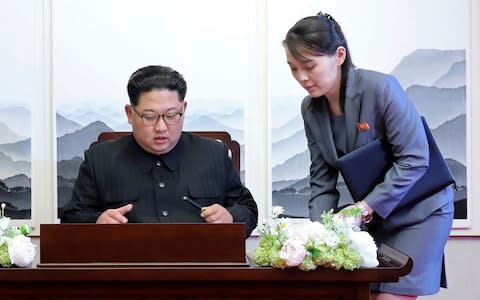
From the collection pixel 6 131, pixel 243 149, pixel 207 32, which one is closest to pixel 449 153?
pixel 243 149

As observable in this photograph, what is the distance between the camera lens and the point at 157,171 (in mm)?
2766

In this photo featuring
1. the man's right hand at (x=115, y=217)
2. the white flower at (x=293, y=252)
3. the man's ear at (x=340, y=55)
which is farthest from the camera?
the man's ear at (x=340, y=55)

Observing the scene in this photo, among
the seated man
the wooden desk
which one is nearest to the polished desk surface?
the wooden desk

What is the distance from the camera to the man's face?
2635 millimetres

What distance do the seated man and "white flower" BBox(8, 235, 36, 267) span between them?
0.64 meters

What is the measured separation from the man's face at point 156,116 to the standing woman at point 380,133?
43 centimetres

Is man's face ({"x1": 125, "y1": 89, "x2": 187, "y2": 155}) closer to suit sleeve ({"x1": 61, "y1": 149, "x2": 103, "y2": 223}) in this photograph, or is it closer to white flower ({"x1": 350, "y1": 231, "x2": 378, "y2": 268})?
suit sleeve ({"x1": 61, "y1": 149, "x2": 103, "y2": 223})

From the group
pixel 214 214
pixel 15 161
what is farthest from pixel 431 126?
pixel 15 161

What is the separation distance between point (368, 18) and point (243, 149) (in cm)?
89

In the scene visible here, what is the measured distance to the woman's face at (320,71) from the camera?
8.25 feet

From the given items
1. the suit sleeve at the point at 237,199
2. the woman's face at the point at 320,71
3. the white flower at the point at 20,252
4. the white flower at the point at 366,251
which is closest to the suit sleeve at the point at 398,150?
the woman's face at the point at 320,71

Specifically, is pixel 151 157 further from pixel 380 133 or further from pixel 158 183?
pixel 380 133

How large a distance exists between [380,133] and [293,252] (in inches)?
32.7

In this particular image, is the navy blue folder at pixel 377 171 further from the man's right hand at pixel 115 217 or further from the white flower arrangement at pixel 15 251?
the white flower arrangement at pixel 15 251
